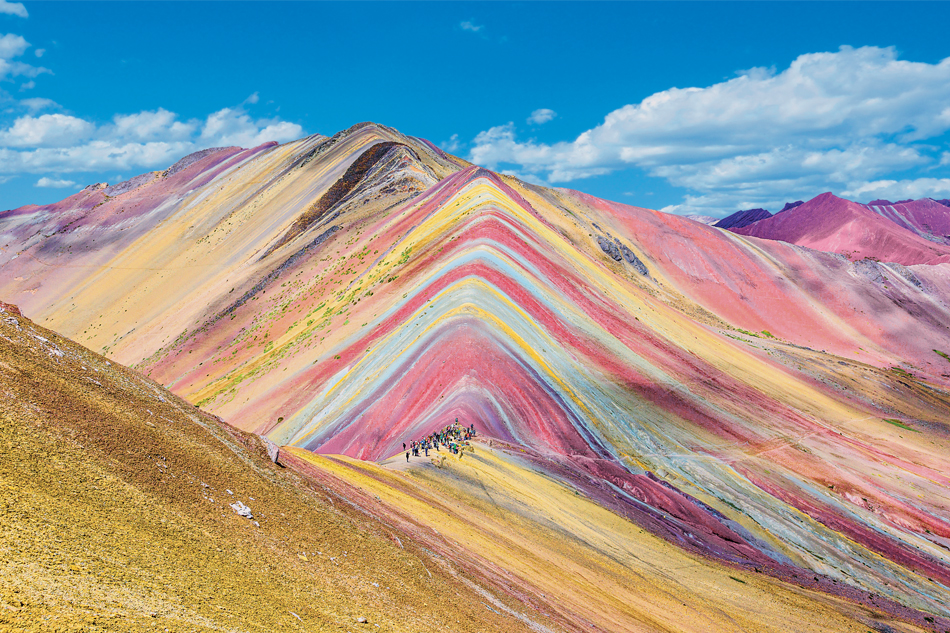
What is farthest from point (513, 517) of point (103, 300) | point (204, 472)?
point (103, 300)

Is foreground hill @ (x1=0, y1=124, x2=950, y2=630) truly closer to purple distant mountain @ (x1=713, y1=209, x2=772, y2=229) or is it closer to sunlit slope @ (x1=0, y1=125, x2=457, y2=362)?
sunlit slope @ (x1=0, y1=125, x2=457, y2=362)

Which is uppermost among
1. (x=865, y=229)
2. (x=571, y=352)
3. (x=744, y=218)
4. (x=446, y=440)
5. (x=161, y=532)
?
(x=744, y=218)

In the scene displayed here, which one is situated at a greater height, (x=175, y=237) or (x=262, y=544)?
(x=175, y=237)

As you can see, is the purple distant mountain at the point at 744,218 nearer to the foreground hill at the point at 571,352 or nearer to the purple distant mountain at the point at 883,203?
the purple distant mountain at the point at 883,203

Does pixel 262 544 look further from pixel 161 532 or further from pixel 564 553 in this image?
pixel 564 553

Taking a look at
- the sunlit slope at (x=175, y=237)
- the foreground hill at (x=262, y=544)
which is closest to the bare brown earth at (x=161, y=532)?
the foreground hill at (x=262, y=544)

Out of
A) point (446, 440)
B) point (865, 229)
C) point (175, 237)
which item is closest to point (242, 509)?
point (446, 440)

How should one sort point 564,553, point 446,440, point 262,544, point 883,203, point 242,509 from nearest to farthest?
point 262,544, point 242,509, point 564,553, point 446,440, point 883,203

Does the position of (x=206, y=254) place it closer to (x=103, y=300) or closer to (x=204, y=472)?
(x=103, y=300)
